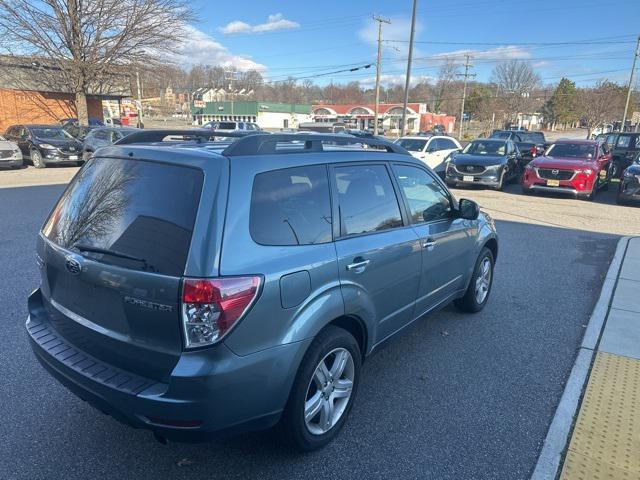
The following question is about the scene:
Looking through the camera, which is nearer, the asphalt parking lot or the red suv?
the asphalt parking lot

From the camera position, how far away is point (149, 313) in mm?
2115

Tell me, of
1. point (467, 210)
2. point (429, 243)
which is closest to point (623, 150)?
point (467, 210)

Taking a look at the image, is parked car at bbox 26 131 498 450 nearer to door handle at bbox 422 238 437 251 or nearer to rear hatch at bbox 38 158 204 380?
rear hatch at bbox 38 158 204 380

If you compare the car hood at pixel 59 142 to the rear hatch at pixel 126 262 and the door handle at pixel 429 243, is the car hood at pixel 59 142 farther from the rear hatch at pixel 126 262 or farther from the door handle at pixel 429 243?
the door handle at pixel 429 243

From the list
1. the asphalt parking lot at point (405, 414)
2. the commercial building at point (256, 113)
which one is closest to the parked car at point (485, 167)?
the asphalt parking lot at point (405, 414)

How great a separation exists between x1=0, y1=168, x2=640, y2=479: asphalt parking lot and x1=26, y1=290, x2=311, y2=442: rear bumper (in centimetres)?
52

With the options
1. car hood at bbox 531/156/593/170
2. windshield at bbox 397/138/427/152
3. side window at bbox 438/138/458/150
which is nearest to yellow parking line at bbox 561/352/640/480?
car hood at bbox 531/156/593/170

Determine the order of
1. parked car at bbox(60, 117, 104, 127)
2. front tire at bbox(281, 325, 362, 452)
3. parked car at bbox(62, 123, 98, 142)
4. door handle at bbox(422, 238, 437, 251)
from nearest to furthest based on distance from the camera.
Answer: front tire at bbox(281, 325, 362, 452) < door handle at bbox(422, 238, 437, 251) < parked car at bbox(62, 123, 98, 142) < parked car at bbox(60, 117, 104, 127)

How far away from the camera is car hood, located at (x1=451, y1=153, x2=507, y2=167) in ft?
48.5

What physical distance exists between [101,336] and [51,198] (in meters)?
10.4

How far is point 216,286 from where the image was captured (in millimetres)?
2025

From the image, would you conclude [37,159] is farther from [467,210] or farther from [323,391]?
[323,391]

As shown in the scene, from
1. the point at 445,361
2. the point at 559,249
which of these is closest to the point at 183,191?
the point at 445,361

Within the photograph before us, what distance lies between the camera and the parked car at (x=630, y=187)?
1185 centimetres
